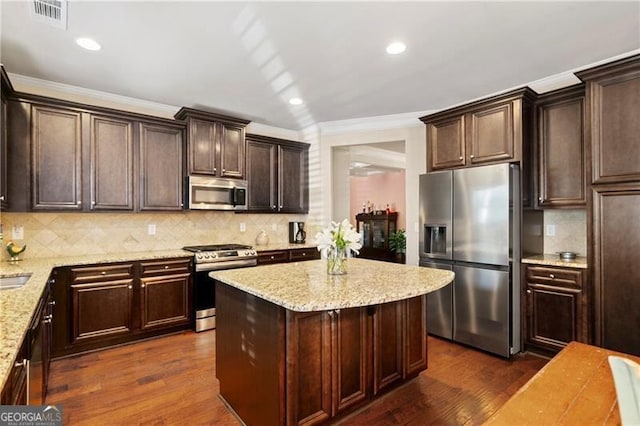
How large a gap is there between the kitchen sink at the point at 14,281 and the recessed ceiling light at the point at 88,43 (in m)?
1.82

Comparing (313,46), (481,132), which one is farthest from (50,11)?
(481,132)

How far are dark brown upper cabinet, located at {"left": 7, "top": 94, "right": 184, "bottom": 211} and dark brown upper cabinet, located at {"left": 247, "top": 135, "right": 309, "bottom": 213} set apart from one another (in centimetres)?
100

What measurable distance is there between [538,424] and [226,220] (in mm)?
4208

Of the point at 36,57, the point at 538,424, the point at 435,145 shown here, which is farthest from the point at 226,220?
the point at 538,424

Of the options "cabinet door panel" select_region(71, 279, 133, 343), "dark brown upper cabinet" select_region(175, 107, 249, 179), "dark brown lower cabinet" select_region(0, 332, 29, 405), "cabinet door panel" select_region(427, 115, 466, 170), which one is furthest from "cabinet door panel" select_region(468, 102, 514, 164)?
"cabinet door panel" select_region(71, 279, 133, 343)

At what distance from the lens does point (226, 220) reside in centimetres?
460

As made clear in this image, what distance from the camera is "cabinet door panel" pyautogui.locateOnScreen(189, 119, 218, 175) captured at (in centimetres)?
388

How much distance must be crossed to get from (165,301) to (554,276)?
3.78 meters

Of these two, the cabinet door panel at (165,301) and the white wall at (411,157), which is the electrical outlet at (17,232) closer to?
the cabinet door panel at (165,301)

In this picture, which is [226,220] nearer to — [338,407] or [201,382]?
[201,382]

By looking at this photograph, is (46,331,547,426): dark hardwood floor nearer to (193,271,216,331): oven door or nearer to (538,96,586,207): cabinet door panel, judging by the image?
(193,271,216,331): oven door

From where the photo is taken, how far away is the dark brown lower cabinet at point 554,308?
279cm

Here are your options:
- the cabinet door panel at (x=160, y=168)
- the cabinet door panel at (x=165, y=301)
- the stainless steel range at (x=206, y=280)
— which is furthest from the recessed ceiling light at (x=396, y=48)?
the cabinet door panel at (x=165, y=301)

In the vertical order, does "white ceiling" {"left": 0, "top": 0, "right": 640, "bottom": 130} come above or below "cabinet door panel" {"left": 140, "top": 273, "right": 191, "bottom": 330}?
above
